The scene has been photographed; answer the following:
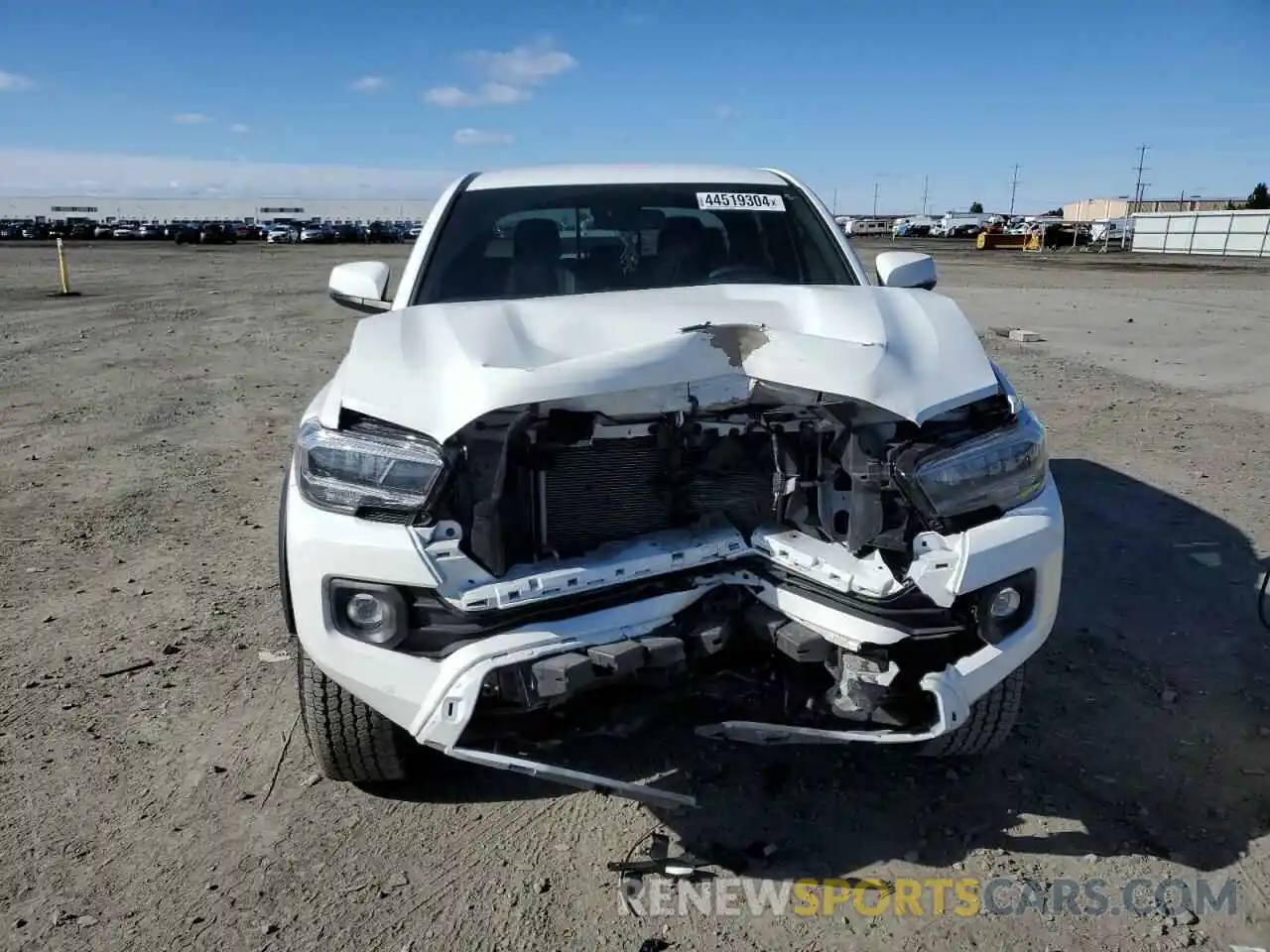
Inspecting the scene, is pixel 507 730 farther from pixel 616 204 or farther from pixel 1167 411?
pixel 1167 411

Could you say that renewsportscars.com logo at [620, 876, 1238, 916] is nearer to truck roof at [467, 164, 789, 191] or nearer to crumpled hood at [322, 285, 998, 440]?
crumpled hood at [322, 285, 998, 440]

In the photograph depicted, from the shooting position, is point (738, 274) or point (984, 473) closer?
point (984, 473)

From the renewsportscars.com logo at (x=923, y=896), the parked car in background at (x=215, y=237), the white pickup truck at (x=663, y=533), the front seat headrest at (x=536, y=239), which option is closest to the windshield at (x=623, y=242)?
the front seat headrest at (x=536, y=239)

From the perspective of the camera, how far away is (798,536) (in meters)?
2.60

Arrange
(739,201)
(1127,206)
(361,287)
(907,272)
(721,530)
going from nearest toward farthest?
(721,530) → (361,287) → (907,272) → (739,201) → (1127,206)

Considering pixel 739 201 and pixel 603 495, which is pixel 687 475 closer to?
pixel 603 495

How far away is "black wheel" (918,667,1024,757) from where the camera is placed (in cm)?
278

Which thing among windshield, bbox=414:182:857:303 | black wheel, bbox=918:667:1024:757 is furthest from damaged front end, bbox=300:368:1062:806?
windshield, bbox=414:182:857:303

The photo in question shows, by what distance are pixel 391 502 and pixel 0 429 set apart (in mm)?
6625

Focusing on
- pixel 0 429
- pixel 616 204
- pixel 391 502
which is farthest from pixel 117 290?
pixel 391 502

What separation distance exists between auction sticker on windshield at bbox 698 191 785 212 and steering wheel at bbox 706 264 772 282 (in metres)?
0.32

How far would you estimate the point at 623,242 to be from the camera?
12.9 ft

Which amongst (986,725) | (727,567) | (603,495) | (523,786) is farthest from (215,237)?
(986,725)

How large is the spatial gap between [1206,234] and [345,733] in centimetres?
4951
